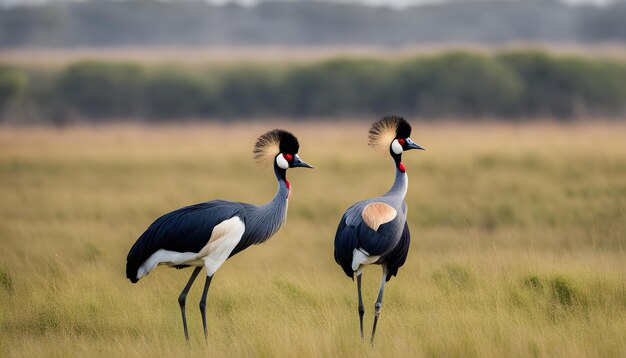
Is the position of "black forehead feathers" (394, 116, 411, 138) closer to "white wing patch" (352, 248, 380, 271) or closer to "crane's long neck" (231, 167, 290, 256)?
"crane's long neck" (231, 167, 290, 256)

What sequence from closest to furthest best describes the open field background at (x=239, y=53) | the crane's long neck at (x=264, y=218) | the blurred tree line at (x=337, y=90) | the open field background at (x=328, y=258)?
the open field background at (x=328, y=258) < the crane's long neck at (x=264, y=218) < the blurred tree line at (x=337, y=90) < the open field background at (x=239, y=53)

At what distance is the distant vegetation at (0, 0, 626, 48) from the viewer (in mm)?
40281

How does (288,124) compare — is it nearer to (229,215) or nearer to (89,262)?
(89,262)

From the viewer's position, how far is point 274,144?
6129mm

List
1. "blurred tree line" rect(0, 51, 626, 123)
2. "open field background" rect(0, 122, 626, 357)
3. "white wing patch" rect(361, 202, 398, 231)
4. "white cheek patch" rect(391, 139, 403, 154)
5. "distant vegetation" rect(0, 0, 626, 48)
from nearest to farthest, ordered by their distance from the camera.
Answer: "white wing patch" rect(361, 202, 398, 231)
"open field background" rect(0, 122, 626, 357)
"white cheek patch" rect(391, 139, 403, 154)
"blurred tree line" rect(0, 51, 626, 123)
"distant vegetation" rect(0, 0, 626, 48)

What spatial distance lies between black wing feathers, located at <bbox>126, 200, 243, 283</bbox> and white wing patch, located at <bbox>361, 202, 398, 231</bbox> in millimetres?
720

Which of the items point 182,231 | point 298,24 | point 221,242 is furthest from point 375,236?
point 298,24

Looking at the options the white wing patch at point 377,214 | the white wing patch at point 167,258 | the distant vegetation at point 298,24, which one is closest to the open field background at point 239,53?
the distant vegetation at point 298,24

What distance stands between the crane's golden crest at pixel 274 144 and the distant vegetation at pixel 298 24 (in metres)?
32.2

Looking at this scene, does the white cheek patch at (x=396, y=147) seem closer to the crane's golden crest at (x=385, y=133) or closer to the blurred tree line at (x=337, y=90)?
the crane's golden crest at (x=385, y=133)

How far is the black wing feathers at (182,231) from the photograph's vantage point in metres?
5.72

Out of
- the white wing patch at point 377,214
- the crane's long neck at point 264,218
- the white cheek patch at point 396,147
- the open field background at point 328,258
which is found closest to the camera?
the white wing patch at point 377,214

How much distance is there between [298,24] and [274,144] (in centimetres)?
4360

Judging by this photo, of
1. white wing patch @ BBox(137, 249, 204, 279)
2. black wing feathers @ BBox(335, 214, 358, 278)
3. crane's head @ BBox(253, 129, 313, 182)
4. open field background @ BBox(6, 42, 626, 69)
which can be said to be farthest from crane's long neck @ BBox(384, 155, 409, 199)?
open field background @ BBox(6, 42, 626, 69)
